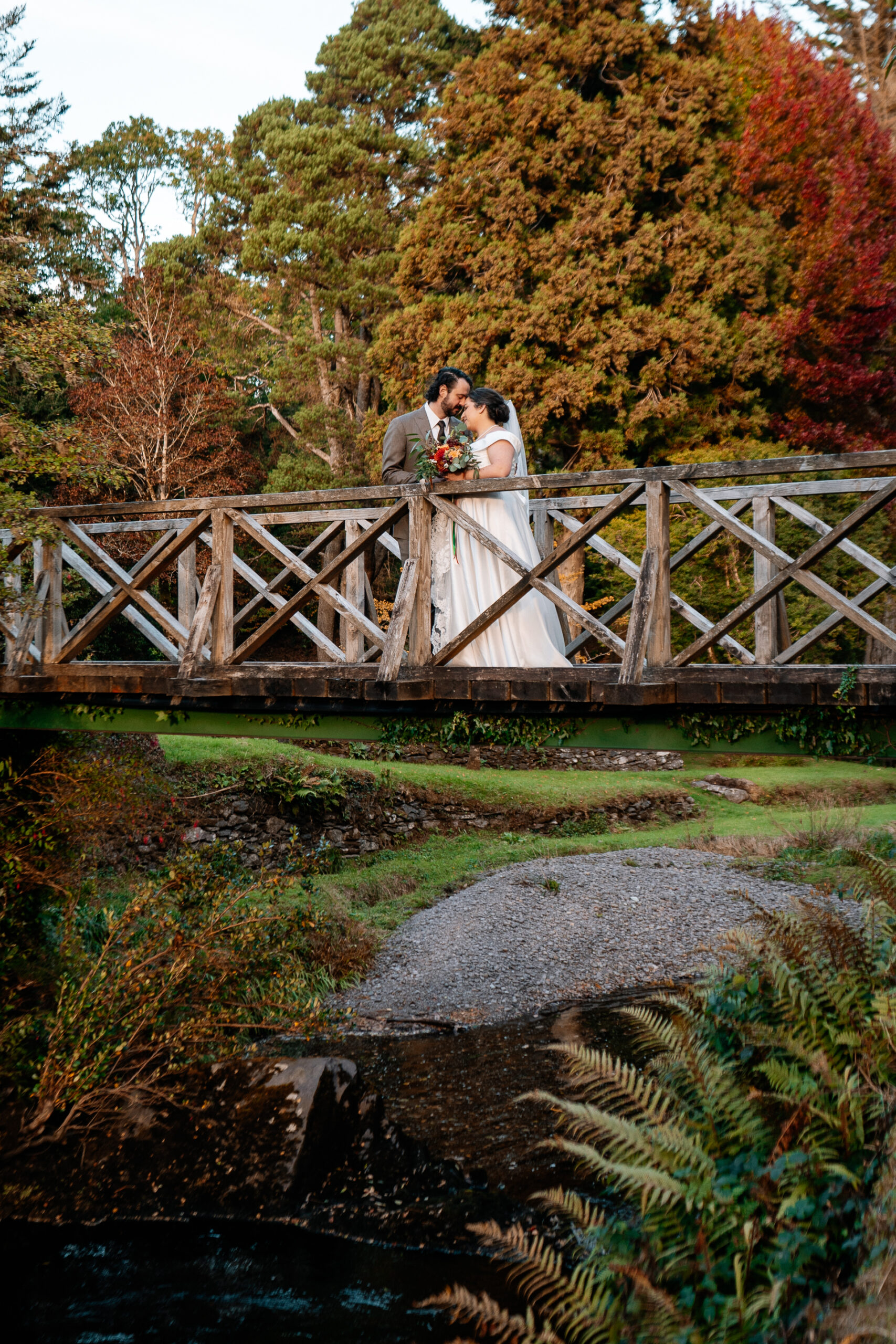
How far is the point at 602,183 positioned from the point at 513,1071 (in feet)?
51.6

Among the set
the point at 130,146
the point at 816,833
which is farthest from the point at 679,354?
the point at 130,146

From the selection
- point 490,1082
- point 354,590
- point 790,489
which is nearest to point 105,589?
point 354,590

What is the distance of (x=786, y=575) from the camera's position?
5.86 meters

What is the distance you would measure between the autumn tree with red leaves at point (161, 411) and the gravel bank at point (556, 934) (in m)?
13.1

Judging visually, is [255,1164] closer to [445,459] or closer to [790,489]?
[445,459]

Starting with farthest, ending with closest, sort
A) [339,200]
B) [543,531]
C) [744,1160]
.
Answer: [339,200]
[543,531]
[744,1160]

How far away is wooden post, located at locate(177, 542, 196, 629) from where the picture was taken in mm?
8695

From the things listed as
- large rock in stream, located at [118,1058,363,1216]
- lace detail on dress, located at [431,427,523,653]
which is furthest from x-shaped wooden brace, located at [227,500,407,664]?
large rock in stream, located at [118,1058,363,1216]

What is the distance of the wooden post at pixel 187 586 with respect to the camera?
870 cm

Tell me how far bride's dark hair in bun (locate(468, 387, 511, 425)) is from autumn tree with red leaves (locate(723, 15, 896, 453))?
11885mm

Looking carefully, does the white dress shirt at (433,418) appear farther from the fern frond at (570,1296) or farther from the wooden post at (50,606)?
the fern frond at (570,1296)

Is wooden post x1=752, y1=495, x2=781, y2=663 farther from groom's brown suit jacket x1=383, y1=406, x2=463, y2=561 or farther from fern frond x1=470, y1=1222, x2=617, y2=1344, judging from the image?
fern frond x1=470, y1=1222, x2=617, y2=1344

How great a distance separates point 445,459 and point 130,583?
2.48m

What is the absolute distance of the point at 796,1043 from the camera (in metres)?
4.73
